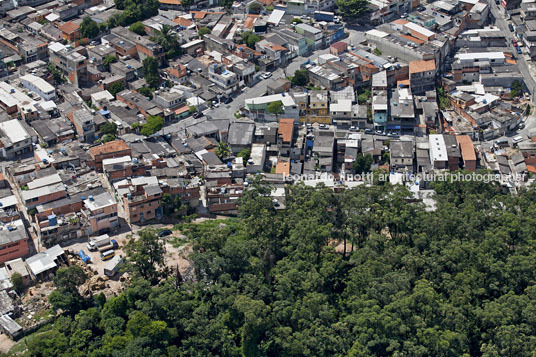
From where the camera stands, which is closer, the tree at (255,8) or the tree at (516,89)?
the tree at (516,89)

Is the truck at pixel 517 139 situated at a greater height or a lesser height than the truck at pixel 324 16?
lesser

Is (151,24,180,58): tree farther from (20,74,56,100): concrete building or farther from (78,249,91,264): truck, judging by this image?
(78,249,91,264): truck

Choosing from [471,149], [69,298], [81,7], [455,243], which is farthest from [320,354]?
[81,7]

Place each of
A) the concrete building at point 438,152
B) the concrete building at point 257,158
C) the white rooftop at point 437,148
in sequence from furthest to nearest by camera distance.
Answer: the white rooftop at point 437,148 < the concrete building at point 438,152 < the concrete building at point 257,158

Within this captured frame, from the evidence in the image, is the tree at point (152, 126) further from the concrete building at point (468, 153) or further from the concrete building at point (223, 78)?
the concrete building at point (468, 153)

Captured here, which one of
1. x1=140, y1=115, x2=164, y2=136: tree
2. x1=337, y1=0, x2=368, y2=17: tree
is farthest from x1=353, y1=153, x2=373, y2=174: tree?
x1=337, y1=0, x2=368, y2=17: tree

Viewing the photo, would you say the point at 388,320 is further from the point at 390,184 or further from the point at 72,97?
the point at 72,97

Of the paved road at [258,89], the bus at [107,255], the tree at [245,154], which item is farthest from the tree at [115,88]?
the bus at [107,255]
